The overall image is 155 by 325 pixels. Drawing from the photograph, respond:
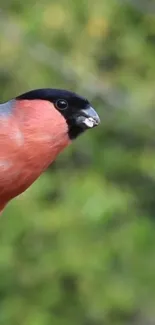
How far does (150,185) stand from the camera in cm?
457

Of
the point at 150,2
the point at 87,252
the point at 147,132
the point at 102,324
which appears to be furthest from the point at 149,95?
the point at 102,324

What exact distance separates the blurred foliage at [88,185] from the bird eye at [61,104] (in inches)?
71.2

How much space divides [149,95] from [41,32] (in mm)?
612

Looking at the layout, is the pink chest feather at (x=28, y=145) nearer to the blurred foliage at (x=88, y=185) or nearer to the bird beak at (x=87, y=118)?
the bird beak at (x=87, y=118)

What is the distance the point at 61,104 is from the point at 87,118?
0.07 meters

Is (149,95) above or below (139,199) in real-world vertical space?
above

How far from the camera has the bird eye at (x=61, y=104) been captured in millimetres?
1912

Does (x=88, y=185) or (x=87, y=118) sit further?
(x=88, y=185)

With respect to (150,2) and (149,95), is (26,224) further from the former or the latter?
(150,2)

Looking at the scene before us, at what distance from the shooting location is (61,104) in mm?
1918

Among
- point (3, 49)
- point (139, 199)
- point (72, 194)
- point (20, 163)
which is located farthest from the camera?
point (139, 199)

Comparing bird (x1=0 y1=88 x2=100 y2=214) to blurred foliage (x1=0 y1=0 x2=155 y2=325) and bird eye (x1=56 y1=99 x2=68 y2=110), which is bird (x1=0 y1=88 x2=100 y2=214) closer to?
bird eye (x1=56 y1=99 x2=68 y2=110)

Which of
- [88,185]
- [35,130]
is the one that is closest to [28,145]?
[35,130]

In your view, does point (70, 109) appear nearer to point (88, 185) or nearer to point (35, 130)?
point (35, 130)
